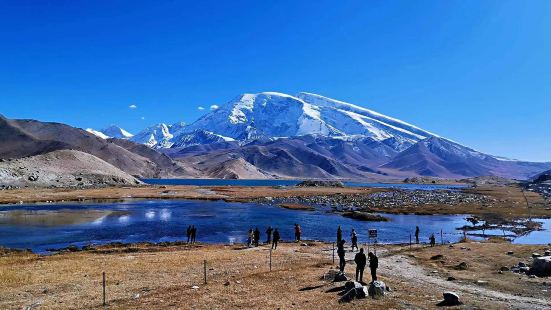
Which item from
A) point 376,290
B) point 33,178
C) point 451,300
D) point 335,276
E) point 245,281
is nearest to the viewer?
point 451,300

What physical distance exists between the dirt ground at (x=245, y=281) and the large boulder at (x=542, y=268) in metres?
1.65

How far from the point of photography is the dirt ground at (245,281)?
2414 centimetres

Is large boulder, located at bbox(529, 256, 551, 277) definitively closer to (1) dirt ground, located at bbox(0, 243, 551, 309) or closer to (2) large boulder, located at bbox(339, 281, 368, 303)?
(1) dirt ground, located at bbox(0, 243, 551, 309)

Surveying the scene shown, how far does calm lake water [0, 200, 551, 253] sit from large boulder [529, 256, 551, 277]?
93.5 ft

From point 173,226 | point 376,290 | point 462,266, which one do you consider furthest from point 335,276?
point 173,226

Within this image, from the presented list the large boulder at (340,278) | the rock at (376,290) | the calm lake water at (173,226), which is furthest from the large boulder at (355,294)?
the calm lake water at (173,226)

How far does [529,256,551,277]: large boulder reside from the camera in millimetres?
31891

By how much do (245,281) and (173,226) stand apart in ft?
160

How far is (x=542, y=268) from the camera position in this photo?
3219 cm

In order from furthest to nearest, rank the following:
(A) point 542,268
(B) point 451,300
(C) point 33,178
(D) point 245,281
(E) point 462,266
Answer: (C) point 33,178 < (E) point 462,266 < (A) point 542,268 < (D) point 245,281 < (B) point 451,300

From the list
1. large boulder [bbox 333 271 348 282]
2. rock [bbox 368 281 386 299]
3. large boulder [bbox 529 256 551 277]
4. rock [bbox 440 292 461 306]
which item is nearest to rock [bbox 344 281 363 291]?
rock [bbox 368 281 386 299]

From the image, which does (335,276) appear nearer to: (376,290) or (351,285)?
(351,285)

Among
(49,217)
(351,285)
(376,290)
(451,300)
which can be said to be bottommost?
(451,300)

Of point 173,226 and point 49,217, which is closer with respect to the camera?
point 173,226
